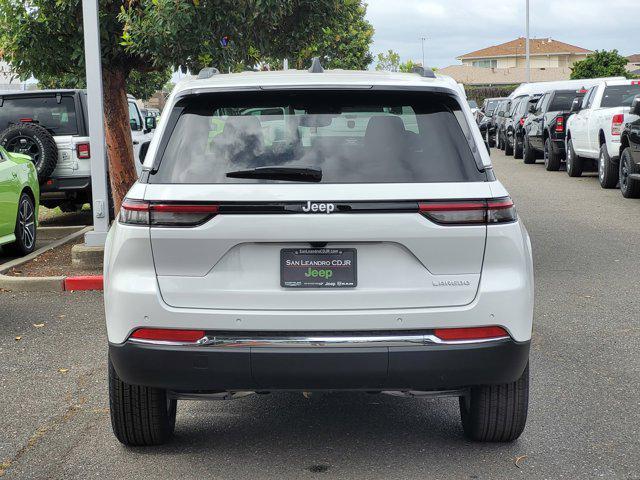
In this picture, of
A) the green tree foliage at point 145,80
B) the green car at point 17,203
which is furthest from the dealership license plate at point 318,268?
the green tree foliage at point 145,80

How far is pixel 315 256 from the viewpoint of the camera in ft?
14.2

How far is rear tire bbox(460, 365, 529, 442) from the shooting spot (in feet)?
16.0

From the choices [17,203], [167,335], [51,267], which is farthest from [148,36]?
[167,335]

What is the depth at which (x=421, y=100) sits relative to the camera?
462cm

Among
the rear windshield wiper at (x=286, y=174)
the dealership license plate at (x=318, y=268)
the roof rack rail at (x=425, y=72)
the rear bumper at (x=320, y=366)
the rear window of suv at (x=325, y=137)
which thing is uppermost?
the roof rack rail at (x=425, y=72)

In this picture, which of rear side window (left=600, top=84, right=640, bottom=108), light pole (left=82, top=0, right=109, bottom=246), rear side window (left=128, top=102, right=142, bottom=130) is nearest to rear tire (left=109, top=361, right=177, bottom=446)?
light pole (left=82, top=0, right=109, bottom=246)

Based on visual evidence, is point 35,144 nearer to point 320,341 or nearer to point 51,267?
point 51,267

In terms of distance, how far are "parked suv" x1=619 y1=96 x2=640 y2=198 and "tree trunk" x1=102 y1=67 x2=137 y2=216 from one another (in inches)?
299

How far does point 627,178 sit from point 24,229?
10088 mm

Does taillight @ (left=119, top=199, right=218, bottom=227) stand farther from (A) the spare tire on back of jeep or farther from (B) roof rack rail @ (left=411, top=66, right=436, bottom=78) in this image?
(A) the spare tire on back of jeep

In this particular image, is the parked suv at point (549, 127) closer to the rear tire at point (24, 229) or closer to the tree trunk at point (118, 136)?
the tree trunk at point (118, 136)

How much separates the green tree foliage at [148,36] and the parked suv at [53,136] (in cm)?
109

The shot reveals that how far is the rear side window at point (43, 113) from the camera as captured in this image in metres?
14.5

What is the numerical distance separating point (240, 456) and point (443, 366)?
4.02 feet
